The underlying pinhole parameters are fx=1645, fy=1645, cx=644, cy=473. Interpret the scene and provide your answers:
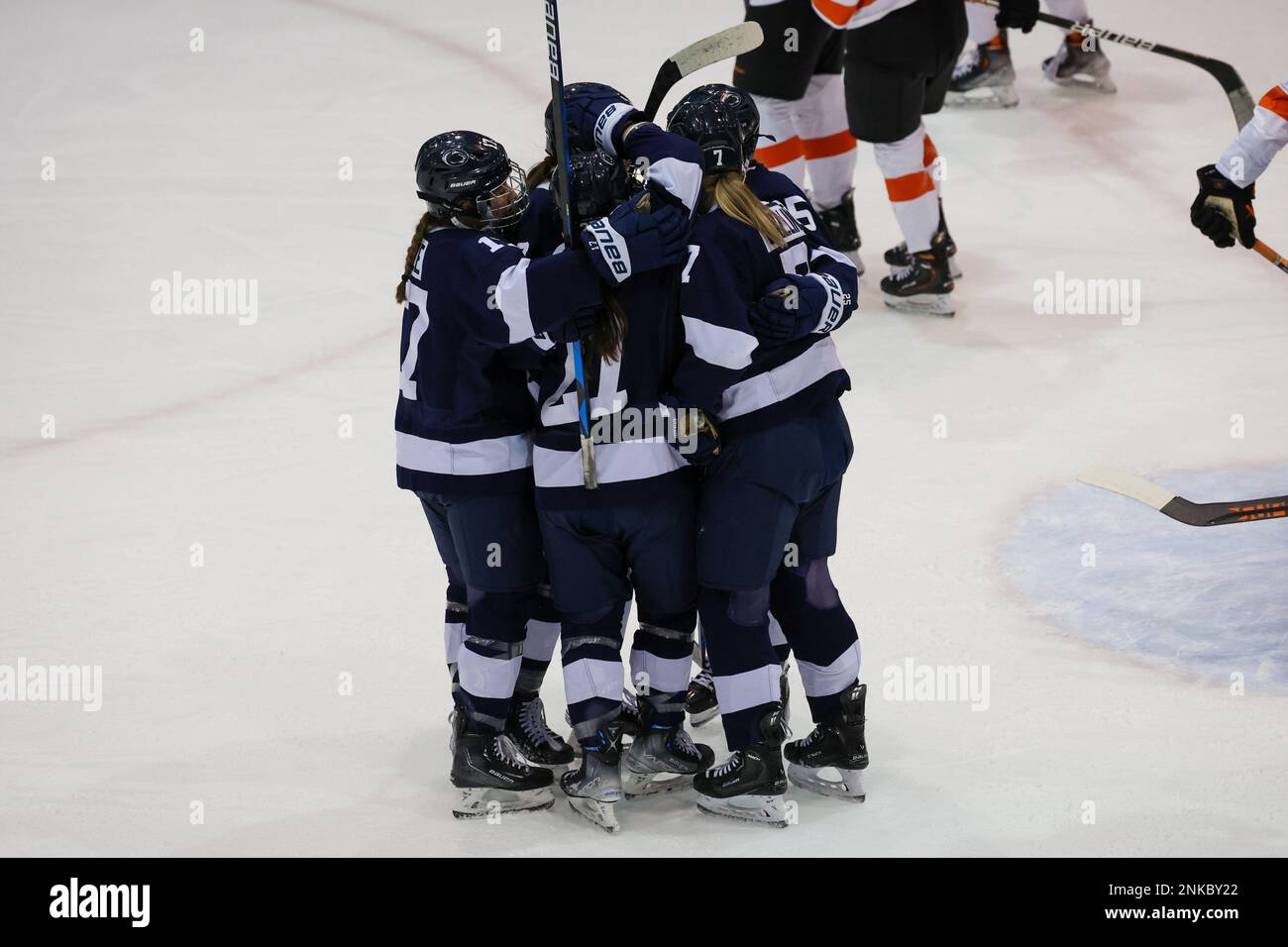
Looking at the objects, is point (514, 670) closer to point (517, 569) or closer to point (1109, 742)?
point (517, 569)

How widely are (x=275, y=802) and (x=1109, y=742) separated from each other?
1.60m

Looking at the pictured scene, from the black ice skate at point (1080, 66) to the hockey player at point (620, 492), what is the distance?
15.5ft

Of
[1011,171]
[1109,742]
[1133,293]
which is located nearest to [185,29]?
[1011,171]

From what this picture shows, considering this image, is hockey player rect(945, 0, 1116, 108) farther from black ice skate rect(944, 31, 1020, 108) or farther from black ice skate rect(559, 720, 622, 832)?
black ice skate rect(559, 720, 622, 832)

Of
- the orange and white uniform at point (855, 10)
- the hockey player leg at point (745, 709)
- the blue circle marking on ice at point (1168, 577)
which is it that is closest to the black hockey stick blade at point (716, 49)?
the hockey player leg at point (745, 709)

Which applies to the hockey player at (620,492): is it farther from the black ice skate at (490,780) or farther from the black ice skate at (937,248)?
the black ice skate at (937,248)

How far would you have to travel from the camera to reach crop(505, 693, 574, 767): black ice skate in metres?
3.17

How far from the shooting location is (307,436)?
15.2ft

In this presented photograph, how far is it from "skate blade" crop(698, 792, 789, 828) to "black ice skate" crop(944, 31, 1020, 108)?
15.5ft

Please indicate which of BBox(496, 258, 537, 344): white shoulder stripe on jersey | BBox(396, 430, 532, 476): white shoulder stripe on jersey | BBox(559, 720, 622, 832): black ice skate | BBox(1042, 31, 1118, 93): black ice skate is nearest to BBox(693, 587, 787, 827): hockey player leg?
BBox(559, 720, 622, 832): black ice skate

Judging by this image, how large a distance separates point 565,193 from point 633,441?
0.43 meters

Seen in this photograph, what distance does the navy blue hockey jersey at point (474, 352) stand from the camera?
2.63 m

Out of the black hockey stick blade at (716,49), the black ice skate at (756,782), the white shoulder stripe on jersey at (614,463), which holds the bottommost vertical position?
the black ice skate at (756,782)

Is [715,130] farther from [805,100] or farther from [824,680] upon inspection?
[805,100]
